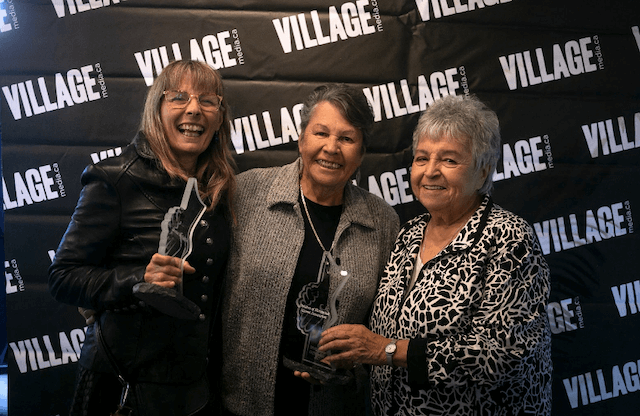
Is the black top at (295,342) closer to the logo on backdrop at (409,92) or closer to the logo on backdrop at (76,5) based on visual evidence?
the logo on backdrop at (409,92)

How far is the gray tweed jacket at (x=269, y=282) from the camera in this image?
1.73 meters

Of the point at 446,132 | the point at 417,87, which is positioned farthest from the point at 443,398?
the point at 417,87

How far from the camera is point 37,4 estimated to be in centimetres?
239

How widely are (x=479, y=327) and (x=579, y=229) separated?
51.0 inches

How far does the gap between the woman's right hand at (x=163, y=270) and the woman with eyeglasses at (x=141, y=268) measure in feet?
0.10

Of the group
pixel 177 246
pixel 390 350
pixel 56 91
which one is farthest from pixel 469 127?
pixel 56 91

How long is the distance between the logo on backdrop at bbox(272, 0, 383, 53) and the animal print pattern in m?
1.18

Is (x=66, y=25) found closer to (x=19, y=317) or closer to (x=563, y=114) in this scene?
(x=19, y=317)

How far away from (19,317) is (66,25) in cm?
141

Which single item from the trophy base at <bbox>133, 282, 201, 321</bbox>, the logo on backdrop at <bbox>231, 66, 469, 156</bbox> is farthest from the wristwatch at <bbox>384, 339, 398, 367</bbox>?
the logo on backdrop at <bbox>231, 66, 469, 156</bbox>

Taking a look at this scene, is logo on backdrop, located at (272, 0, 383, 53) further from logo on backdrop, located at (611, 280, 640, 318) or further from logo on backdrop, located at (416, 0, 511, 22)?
logo on backdrop, located at (611, 280, 640, 318)

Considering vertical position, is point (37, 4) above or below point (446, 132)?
above

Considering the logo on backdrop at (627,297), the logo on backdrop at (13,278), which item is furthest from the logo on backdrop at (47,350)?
the logo on backdrop at (627,297)

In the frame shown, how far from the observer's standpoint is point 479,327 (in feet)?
5.01
